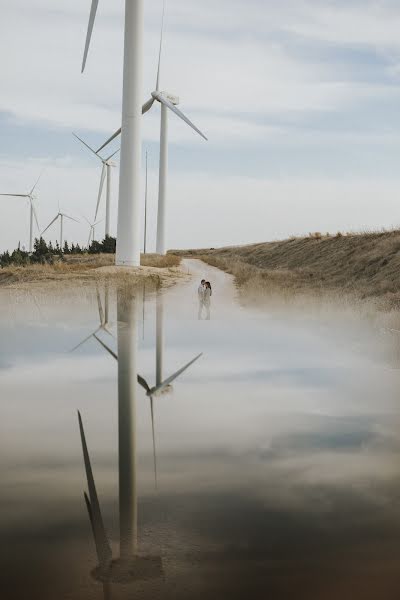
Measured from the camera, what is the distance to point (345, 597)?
4445 millimetres

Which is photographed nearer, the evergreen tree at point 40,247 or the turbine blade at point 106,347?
the turbine blade at point 106,347

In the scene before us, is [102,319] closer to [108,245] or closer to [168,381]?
[168,381]

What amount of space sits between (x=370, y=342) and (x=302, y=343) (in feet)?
5.42

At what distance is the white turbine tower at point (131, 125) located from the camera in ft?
113

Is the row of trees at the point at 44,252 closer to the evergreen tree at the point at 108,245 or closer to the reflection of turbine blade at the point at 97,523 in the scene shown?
the evergreen tree at the point at 108,245

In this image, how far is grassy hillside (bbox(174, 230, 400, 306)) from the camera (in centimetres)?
3747

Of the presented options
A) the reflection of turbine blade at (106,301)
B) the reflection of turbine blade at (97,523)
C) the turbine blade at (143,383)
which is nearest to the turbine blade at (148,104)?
the reflection of turbine blade at (106,301)

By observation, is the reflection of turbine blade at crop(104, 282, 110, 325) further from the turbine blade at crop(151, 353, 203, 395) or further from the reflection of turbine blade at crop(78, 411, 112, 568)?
the reflection of turbine blade at crop(78, 411, 112, 568)

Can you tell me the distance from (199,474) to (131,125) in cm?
3044

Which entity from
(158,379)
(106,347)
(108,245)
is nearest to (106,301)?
(106,347)

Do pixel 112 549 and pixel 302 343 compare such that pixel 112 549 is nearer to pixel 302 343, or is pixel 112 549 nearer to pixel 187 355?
pixel 187 355

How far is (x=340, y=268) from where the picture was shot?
53.2 metres

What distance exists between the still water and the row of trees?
42.7m

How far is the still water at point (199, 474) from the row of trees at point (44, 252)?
42684 millimetres
